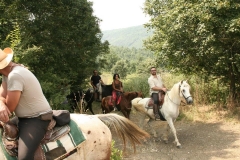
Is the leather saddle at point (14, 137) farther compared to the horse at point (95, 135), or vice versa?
the horse at point (95, 135)

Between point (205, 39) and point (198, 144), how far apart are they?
376 centimetres

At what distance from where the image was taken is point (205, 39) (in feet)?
29.6

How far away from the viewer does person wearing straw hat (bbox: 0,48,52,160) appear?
7.94 ft

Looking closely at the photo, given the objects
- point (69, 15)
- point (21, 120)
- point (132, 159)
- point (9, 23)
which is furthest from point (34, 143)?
point (69, 15)

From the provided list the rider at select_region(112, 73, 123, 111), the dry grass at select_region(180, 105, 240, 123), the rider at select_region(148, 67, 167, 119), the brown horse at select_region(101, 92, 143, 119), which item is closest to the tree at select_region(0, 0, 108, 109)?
the rider at select_region(112, 73, 123, 111)

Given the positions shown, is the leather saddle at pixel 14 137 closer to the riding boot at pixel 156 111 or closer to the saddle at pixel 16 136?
the saddle at pixel 16 136

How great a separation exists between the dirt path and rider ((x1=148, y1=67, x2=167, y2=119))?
1.06 metres

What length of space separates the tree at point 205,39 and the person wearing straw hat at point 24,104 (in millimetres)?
7011

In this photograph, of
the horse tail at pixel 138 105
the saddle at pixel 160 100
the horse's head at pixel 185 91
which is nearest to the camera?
the horse's head at pixel 185 91

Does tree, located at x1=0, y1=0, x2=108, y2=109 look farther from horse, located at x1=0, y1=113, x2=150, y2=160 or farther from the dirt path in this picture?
horse, located at x1=0, y1=113, x2=150, y2=160

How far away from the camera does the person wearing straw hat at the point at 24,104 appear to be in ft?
7.94

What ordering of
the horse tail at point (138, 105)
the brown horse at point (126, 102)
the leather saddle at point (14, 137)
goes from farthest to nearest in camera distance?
the brown horse at point (126, 102) < the horse tail at point (138, 105) < the leather saddle at point (14, 137)

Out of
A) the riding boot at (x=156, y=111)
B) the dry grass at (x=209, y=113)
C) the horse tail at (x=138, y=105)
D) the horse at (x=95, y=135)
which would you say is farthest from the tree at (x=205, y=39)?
the horse at (x=95, y=135)

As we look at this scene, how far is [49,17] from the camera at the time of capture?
10.2 meters
